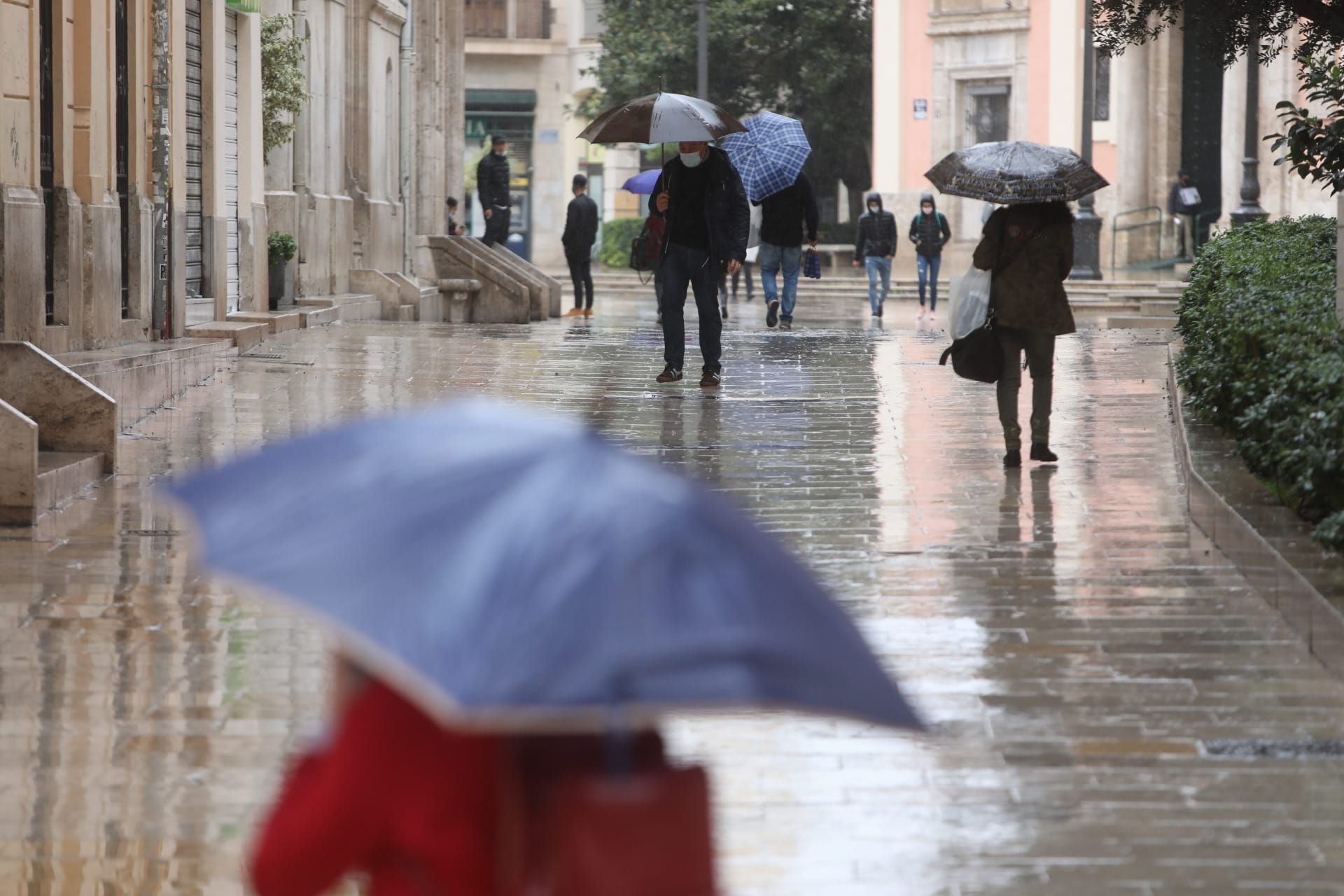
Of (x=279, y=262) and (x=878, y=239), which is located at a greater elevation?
(x=878, y=239)

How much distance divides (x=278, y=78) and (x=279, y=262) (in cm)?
185

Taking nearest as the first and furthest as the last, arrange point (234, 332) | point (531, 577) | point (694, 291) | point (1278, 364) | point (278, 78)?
point (531, 577) → point (1278, 364) → point (694, 291) → point (234, 332) → point (278, 78)

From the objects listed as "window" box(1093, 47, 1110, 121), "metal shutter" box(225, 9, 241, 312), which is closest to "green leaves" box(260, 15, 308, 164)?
"metal shutter" box(225, 9, 241, 312)

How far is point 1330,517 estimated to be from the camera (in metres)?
6.54

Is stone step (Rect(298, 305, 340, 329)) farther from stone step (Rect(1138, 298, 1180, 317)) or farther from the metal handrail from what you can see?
the metal handrail

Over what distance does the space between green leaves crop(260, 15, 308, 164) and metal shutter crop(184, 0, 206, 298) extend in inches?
86.1

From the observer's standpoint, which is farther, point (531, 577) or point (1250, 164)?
point (1250, 164)

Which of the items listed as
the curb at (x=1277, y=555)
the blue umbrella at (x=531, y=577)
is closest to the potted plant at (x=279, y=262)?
the curb at (x=1277, y=555)

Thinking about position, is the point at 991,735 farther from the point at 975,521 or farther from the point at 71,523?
the point at 71,523

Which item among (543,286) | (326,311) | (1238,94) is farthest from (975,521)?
(1238,94)

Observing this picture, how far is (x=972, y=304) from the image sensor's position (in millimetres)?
10281

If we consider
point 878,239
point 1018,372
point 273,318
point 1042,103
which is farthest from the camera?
point 1042,103

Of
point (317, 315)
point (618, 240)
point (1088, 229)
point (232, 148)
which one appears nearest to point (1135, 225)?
point (1088, 229)

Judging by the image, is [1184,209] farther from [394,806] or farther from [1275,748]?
[394,806]
